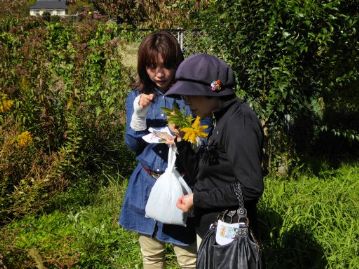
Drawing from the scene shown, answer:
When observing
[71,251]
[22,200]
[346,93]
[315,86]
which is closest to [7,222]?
[22,200]

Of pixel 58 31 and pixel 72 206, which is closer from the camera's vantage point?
pixel 72 206

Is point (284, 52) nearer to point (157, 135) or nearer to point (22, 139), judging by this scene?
point (22, 139)

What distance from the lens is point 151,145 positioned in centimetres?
267

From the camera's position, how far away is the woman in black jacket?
2.02 metres

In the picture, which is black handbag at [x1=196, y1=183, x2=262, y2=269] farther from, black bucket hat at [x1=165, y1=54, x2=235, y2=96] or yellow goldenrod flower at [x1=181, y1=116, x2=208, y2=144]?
black bucket hat at [x1=165, y1=54, x2=235, y2=96]

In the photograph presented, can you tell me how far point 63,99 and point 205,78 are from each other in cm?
301

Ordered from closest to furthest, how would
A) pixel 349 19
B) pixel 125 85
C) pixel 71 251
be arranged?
pixel 71 251 → pixel 349 19 → pixel 125 85

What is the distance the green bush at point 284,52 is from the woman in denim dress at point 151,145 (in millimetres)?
1950

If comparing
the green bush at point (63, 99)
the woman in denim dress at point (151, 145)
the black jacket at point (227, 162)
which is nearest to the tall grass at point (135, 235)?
the green bush at point (63, 99)

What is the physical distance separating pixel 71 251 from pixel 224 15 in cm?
237

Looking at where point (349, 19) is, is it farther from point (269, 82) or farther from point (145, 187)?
Result: point (145, 187)

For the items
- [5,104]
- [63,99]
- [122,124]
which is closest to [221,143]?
[5,104]

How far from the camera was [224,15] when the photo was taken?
15.2ft

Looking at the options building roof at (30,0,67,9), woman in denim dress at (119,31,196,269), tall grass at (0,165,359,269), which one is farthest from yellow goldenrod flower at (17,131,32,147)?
building roof at (30,0,67,9)
